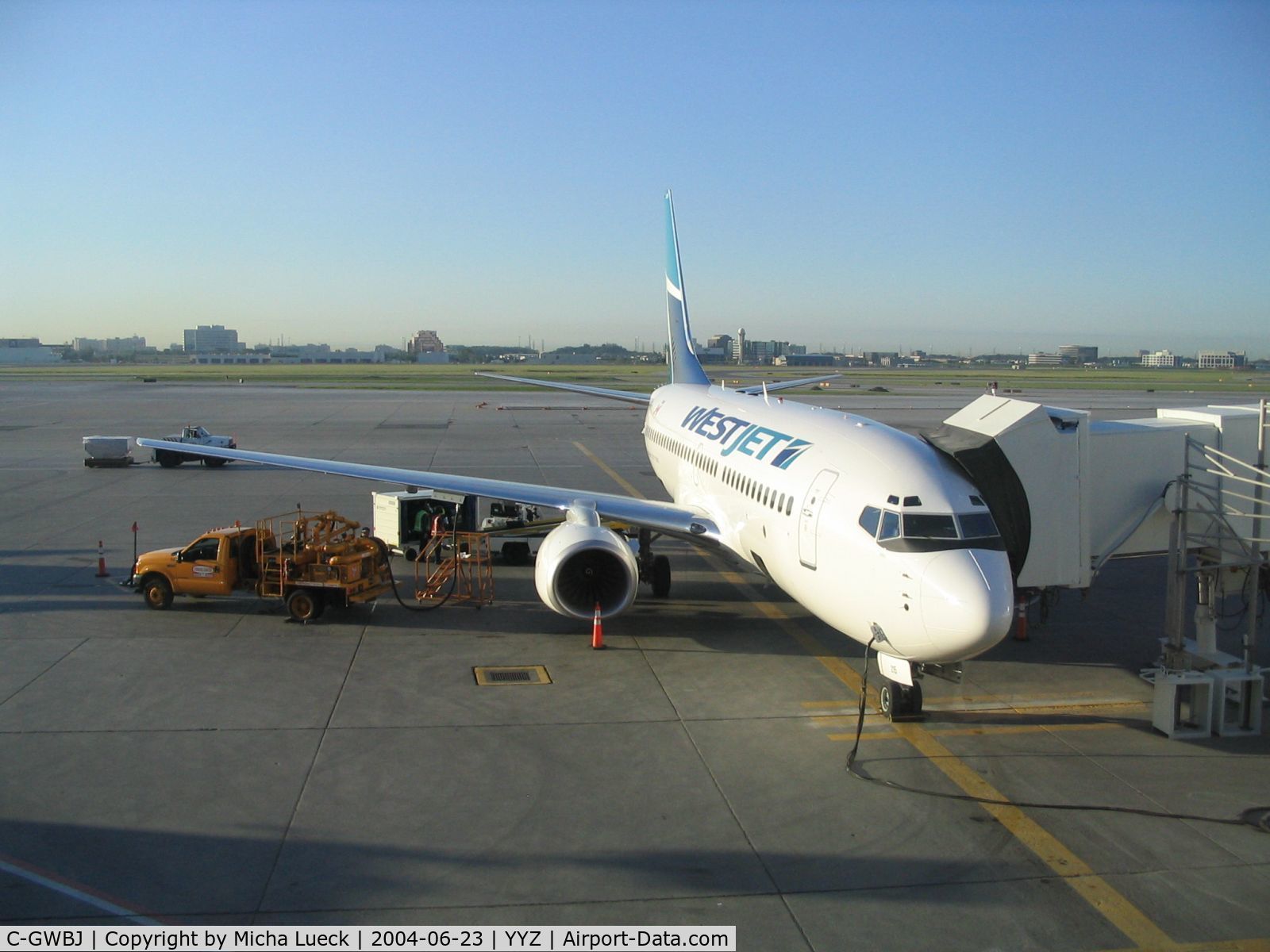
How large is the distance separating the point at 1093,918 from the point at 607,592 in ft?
33.0

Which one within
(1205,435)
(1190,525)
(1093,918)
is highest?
(1205,435)

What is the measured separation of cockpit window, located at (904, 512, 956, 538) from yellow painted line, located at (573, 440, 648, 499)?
68.3ft

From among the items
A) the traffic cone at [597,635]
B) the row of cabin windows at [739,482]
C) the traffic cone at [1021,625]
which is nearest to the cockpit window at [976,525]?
the row of cabin windows at [739,482]

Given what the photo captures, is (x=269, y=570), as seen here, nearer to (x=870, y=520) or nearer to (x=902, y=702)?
(x=870, y=520)

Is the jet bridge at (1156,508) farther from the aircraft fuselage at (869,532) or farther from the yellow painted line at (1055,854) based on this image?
the yellow painted line at (1055,854)

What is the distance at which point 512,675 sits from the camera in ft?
50.7

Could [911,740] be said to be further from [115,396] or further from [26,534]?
[115,396]

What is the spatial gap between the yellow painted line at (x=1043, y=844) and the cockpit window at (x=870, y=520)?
280 cm

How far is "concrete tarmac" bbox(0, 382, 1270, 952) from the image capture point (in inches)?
348

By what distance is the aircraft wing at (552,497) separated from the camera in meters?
18.9

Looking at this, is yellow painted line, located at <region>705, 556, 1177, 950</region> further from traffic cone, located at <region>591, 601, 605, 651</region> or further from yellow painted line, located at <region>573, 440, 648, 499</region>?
yellow painted line, located at <region>573, 440, 648, 499</region>

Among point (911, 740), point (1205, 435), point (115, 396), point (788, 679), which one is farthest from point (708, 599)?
point (115, 396)

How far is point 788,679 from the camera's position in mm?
15453

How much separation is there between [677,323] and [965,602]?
22.5 meters
